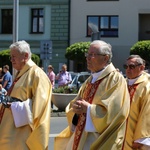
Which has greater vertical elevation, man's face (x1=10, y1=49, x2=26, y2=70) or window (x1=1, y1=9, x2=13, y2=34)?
window (x1=1, y1=9, x2=13, y2=34)

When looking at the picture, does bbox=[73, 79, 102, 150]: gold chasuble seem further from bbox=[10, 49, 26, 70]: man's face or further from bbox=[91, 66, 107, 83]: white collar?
bbox=[10, 49, 26, 70]: man's face

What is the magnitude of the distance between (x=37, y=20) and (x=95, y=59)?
31950 mm

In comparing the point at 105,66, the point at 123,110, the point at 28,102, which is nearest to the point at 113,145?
the point at 123,110

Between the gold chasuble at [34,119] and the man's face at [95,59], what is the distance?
0.81m

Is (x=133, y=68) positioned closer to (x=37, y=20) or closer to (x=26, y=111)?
(x=26, y=111)

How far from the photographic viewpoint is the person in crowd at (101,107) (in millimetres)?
4594

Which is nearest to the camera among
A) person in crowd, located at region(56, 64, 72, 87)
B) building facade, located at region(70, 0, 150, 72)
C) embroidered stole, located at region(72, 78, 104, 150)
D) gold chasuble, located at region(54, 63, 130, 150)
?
gold chasuble, located at region(54, 63, 130, 150)

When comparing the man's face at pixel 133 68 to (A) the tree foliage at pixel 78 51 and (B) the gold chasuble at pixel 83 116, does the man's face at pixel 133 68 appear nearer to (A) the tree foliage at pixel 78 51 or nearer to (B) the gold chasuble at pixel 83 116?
(B) the gold chasuble at pixel 83 116

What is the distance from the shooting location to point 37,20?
119 ft

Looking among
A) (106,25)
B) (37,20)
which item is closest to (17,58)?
(106,25)

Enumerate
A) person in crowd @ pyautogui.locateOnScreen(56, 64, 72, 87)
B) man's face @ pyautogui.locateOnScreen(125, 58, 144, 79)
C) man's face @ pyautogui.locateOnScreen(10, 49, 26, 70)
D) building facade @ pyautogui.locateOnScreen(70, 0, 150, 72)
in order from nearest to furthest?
man's face @ pyautogui.locateOnScreen(10, 49, 26, 70) → man's face @ pyautogui.locateOnScreen(125, 58, 144, 79) → person in crowd @ pyautogui.locateOnScreen(56, 64, 72, 87) → building facade @ pyautogui.locateOnScreen(70, 0, 150, 72)

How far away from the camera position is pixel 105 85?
15.7ft

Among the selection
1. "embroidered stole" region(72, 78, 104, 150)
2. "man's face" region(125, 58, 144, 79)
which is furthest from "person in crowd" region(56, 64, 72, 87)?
"embroidered stole" region(72, 78, 104, 150)

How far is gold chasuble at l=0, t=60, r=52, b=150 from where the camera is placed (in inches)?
208
